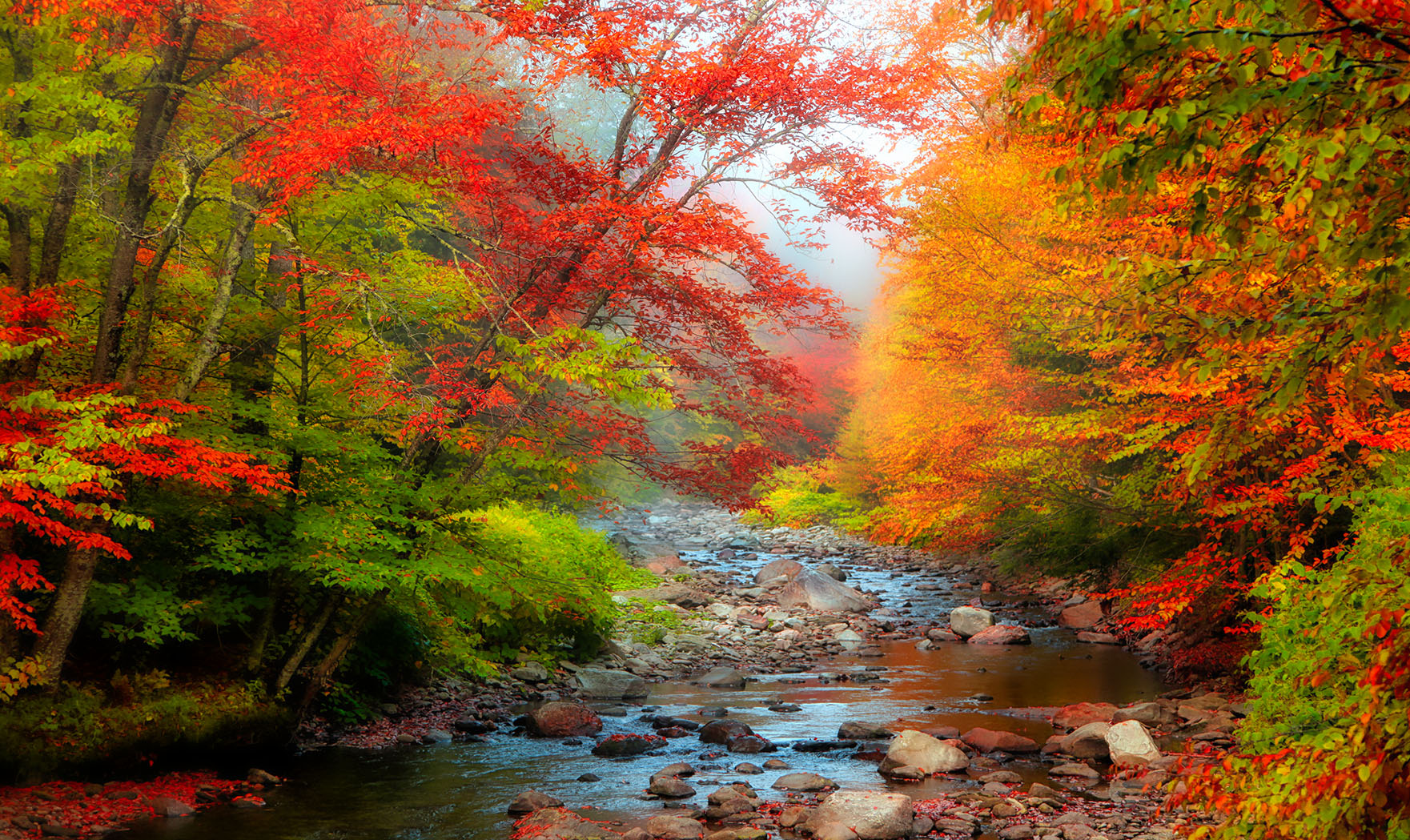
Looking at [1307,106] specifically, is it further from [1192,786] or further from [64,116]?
[64,116]

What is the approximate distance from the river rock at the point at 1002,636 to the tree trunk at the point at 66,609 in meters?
12.8

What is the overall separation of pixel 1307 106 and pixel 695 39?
861cm

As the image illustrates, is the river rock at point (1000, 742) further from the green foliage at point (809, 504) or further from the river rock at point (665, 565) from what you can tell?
the green foliage at point (809, 504)

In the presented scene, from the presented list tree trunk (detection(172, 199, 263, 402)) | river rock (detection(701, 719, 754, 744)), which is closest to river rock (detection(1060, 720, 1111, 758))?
river rock (detection(701, 719, 754, 744))

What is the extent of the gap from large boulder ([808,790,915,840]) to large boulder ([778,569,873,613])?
11.3 m

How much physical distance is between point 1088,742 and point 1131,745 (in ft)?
1.61

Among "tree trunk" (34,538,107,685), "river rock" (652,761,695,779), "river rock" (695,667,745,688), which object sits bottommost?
"river rock" (695,667,745,688)

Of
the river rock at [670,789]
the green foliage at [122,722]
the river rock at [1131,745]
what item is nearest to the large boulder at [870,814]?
the river rock at [670,789]

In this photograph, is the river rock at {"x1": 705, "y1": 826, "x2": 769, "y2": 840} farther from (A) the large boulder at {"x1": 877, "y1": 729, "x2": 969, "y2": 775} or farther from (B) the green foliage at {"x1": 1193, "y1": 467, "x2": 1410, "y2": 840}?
(B) the green foliage at {"x1": 1193, "y1": 467, "x2": 1410, "y2": 840}

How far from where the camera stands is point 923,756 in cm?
897

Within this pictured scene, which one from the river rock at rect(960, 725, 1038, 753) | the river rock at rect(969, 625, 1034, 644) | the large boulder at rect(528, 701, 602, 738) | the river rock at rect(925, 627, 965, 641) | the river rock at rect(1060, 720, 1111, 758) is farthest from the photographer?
the river rock at rect(925, 627, 965, 641)

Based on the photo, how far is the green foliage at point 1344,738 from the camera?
3389 mm

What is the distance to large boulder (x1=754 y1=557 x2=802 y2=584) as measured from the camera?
2188 centimetres

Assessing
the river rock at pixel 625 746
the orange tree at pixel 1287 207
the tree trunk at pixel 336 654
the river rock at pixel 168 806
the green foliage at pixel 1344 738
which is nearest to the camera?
the orange tree at pixel 1287 207
